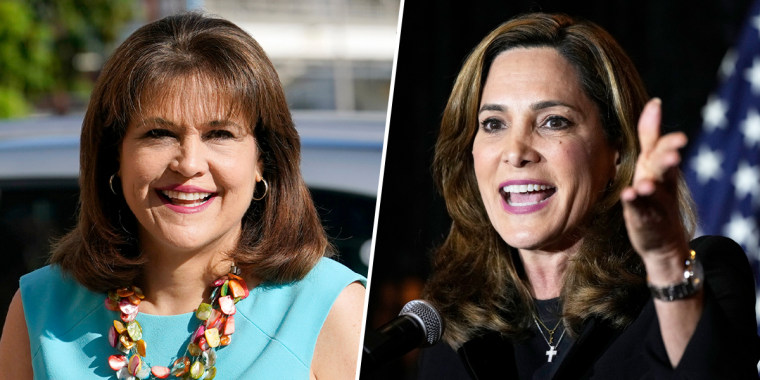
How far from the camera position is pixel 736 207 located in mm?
2980

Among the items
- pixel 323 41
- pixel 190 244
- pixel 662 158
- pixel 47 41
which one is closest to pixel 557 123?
pixel 662 158

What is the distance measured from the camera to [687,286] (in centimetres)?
155

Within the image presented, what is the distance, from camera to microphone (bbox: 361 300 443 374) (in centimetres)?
175

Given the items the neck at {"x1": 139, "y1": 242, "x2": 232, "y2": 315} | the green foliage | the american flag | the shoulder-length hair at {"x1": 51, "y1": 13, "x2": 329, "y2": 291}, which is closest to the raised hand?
the shoulder-length hair at {"x1": 51, "y1": 13, "x2": 329, "y2": 291}

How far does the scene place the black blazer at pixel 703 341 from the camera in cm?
159

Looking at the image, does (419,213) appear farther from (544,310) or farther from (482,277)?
(544,310)

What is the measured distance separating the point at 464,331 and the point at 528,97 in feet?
1.65

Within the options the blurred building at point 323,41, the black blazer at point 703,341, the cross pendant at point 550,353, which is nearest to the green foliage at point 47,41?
the blurred building at point 323,41

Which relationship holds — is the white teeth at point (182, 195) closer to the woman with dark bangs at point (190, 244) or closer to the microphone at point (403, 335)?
the woman with dark bangs at point (190, 244)

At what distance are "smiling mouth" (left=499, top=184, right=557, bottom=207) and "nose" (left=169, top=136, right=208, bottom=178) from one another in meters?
0.59

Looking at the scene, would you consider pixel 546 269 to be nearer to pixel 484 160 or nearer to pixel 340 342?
pixel 484 160

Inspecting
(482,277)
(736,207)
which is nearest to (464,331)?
(482,277)

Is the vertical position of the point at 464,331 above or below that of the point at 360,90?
above

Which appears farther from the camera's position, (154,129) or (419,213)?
(419,213)
